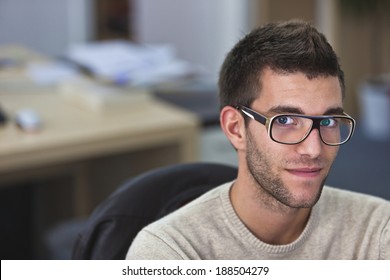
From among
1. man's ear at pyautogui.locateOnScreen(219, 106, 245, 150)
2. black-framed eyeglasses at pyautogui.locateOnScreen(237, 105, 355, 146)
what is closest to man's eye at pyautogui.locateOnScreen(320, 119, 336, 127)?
black-framed eyeglasses at pyautogui.locateOnScreen(237, 105, 355, 146)

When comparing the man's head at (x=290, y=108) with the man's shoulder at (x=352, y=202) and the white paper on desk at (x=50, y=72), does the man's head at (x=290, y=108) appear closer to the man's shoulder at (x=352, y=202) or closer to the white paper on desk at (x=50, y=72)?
the man's shoulder at (x=352, y=202)

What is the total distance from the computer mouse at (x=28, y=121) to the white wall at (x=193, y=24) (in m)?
1.80

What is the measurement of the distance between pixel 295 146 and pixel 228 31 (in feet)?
9.62

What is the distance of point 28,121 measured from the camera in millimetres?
1885

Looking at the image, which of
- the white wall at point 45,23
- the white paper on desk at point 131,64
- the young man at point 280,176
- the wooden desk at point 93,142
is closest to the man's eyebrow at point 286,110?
the young man at point 280,176

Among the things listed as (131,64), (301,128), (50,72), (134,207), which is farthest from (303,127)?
(50,72)

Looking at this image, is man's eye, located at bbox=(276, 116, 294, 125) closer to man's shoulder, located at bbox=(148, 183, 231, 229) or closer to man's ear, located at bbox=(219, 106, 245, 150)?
man's ear, located at bbox=(219, 106, 245, 150)

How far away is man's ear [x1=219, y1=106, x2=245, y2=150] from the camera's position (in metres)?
0.89

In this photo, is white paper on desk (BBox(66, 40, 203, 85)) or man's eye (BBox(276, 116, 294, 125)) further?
white paper on desk (BBox(66, 40, 203, 85))

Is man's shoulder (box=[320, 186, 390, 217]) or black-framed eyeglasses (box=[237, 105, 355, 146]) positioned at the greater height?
black-framed eyeglasses (box=[237, 105, 355, 146])

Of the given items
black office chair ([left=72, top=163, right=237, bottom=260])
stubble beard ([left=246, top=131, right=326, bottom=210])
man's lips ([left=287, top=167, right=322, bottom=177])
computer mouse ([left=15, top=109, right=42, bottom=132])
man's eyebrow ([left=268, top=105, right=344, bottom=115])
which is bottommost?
computer mouse ([left=15, top=109, right=42, bottom=132])

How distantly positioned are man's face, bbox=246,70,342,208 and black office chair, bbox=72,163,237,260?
0.28m

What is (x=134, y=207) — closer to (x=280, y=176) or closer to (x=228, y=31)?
(x=280, y=176)

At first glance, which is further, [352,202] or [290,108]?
[352,202]
